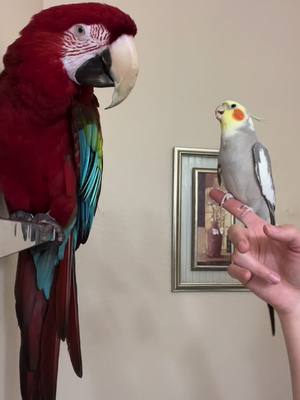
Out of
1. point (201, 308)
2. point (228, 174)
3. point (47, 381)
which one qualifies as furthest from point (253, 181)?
point (201, 308)

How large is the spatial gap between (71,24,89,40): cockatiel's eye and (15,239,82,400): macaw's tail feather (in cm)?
31

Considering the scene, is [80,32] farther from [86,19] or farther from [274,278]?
[274,278]

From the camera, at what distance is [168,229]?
1.13m

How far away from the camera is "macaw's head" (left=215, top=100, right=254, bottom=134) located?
72 cm

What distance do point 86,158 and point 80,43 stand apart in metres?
0.17

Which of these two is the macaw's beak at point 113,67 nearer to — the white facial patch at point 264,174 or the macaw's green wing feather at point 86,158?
the macaw's green wing feather at point 86,158

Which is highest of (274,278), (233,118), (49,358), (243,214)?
(233,118)

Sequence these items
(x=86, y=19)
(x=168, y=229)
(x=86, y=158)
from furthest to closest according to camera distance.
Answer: (x=168, y=229) → (x=86, y=158) → (x=86, y=19)

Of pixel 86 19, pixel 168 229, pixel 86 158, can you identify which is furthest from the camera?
pixel 168 229

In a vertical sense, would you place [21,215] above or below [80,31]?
below

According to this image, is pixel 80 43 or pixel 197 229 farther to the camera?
pixel 197 229

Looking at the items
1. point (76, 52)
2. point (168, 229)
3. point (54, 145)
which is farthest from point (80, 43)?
point (168, 229)

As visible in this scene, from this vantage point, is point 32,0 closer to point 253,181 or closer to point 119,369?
point 253,181

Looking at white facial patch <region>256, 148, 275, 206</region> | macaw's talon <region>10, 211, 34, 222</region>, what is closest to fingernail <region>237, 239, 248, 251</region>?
white facial patch <region>256, 148, 275, 206</region>
